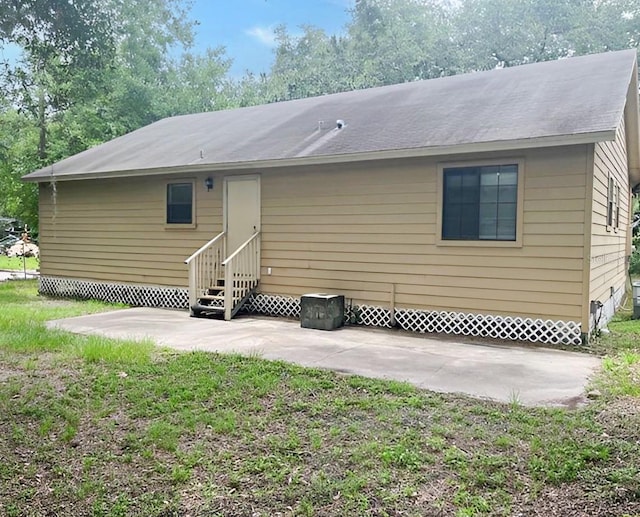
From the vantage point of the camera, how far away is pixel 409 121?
8.42 metres

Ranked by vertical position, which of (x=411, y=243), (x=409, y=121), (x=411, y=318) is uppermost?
(x=409, y=121)

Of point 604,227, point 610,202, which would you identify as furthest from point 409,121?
point 610,202

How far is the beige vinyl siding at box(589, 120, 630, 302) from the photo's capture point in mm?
6963

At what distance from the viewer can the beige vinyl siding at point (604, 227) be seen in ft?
22.8

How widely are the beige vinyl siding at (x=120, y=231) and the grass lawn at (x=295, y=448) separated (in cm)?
516

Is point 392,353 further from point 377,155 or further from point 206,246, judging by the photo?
point 206,246

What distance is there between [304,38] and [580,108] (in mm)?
27296

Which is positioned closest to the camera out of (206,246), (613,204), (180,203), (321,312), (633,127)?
(321,312)

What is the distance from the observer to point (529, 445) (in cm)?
339

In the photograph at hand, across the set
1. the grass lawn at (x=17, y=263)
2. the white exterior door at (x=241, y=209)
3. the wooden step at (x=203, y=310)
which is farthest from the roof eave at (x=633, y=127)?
the grass lawn at (x=17, y=263)

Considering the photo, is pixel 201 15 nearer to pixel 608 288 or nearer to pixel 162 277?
pixel 162 277

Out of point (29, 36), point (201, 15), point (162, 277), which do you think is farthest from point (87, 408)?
point (162, 277)

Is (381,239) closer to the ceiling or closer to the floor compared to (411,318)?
closer to the ceiling

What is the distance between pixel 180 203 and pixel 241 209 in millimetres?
1542
